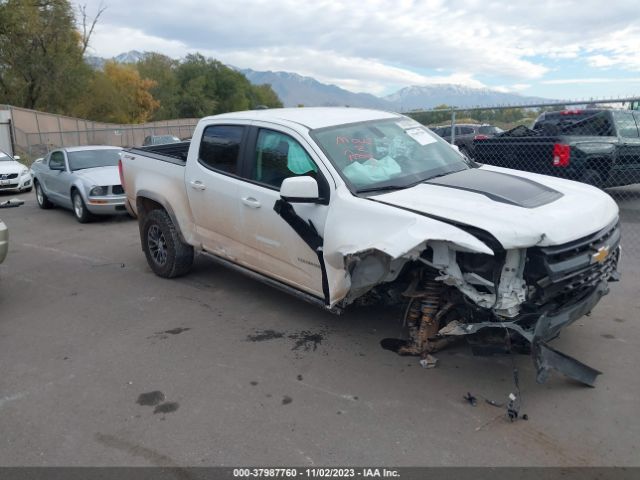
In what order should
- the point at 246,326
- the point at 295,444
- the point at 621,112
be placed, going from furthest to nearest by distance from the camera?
the point at 621,112
the point at 246,326
the point at 295,444

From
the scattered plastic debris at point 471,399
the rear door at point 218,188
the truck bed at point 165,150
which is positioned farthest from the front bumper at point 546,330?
the truck bed at point 165,150

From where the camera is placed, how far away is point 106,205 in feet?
32.2

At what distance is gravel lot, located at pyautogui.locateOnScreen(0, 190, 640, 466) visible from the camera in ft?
10.2

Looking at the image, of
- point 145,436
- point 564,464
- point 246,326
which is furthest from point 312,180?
point 564,464

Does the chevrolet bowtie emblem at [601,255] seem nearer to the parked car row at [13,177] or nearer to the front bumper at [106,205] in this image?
the front bumper at [106,205]

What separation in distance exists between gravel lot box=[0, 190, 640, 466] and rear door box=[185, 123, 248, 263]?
698mm

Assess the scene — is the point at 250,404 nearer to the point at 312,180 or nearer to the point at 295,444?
the point at 295,444

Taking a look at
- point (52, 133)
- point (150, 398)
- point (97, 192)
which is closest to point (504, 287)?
point (150, 398)

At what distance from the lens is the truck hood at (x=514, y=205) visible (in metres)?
3.26

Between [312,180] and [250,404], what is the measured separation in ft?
5.56

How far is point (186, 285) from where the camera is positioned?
6145 mm

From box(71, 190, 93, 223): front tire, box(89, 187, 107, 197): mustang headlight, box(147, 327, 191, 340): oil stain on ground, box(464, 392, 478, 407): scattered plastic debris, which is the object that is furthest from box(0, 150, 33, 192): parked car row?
box(464, 392, 478, 407): scattered plastic debris

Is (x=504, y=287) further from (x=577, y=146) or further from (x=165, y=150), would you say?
(x=577, y=146)

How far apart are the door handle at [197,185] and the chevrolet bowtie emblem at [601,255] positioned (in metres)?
3.58
